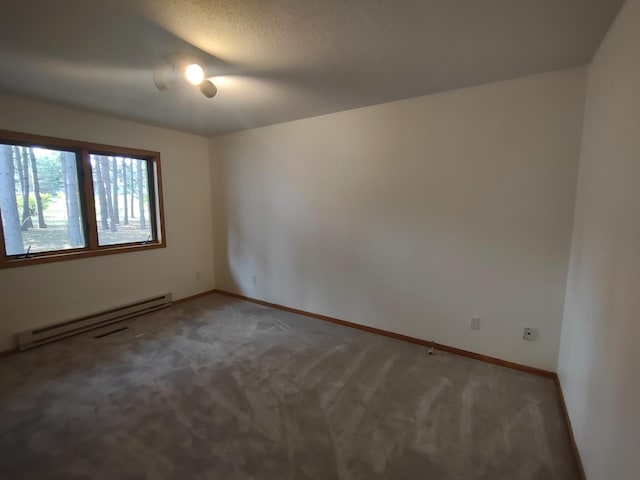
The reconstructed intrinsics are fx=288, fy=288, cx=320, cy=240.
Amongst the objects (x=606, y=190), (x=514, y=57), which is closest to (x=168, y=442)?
(x=606, y=190)

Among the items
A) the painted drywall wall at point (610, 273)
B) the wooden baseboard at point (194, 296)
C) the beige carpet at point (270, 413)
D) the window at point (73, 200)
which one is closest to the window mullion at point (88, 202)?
the window at point (73, 200)

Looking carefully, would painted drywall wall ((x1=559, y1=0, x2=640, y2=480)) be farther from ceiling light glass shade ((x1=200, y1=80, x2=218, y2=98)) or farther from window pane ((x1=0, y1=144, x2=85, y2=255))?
window pane ((x1=0, y1=144, x2=85, y2=255))

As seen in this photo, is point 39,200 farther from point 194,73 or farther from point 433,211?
point 433,211

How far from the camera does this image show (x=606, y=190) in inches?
59.7

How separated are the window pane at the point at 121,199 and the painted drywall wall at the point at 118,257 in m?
0.23

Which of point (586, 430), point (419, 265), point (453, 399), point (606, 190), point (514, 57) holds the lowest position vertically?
point (453, 399)

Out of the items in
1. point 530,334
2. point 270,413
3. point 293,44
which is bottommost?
point 270,413

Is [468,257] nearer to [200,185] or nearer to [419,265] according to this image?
[419,265]

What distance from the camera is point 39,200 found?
9.63 ft

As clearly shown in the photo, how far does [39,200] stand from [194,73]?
2.33 m

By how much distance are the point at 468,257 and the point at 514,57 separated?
1543 mm

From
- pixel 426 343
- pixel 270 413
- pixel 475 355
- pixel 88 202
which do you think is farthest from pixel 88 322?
pixel 475 355

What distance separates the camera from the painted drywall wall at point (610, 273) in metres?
1.13

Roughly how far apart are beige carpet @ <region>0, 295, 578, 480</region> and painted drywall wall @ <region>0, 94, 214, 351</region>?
1.59 ft
